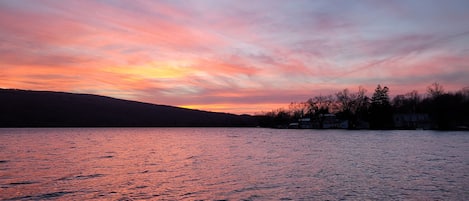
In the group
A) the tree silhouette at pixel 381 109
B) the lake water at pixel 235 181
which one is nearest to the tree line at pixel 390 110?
the tree silhouette at pixel 381 109

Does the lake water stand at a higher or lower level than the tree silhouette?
lower

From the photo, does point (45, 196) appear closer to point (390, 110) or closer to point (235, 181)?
point (235, 181)

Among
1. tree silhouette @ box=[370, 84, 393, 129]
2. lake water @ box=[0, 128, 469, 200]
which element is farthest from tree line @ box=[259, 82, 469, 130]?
lake water @ box=[0, 128, 469, 200]

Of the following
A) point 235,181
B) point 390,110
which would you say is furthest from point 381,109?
point 235,181

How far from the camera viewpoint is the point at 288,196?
2164 centimetres

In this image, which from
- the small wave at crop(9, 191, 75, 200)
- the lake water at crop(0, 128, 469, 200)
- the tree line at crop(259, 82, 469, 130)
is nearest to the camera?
the small wave at crop(9, 191, 75, 200)

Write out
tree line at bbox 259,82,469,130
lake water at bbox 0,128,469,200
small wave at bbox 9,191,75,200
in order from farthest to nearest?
tree line at bbox 259,82,469,130 → lake water at bbox 0,128,469,200 → small wave at bbox 9,191,75,200

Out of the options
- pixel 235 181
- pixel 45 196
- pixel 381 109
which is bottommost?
pixel 45 196

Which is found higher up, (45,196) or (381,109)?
(381,109)

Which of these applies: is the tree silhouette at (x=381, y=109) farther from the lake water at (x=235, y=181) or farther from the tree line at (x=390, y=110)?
the lake water at (x=235, y=181)

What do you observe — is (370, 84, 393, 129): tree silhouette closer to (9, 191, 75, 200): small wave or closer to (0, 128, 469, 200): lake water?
(0, 128, 469, 200): lake water

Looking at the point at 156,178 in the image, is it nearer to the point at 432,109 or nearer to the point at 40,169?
the point at 40,169

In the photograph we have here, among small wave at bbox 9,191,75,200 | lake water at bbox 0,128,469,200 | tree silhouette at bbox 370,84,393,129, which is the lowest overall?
small wave at bbox 9,191,75,200

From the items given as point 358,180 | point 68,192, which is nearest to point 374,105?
point 358,180
